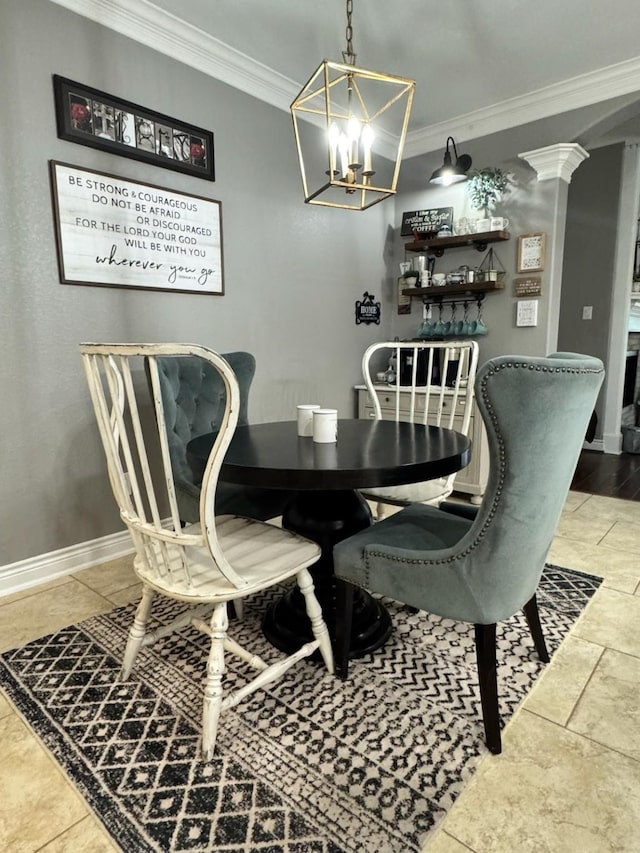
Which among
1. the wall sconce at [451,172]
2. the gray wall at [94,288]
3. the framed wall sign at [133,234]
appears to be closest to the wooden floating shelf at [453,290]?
the wall sconce at [451,172]

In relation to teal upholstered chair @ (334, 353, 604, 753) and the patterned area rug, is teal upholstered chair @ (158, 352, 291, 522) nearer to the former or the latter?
the patterned area rug

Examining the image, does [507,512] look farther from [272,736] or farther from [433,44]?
[433,44]

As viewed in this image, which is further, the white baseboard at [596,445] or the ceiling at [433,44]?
the white baseboard at [596,445]

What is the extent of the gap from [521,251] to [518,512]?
2729 millimetres

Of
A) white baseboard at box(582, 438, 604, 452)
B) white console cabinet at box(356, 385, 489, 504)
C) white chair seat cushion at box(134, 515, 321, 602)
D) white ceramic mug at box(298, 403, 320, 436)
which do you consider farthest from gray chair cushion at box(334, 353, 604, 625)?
white baseboard at box(582, 438, 604, 452)

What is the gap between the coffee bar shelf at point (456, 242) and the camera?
3283 mm

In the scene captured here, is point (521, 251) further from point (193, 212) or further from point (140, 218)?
point (140, 218)

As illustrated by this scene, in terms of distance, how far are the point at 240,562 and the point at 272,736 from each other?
1.53 ft

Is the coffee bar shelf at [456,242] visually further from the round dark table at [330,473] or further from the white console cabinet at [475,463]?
the round dark table at [330,473]

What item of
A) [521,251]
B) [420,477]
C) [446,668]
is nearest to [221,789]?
[446,668]

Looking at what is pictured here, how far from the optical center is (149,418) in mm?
2547

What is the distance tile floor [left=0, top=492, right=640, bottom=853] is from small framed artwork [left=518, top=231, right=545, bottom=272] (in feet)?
7.34

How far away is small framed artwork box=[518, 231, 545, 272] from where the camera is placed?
10.5 feet

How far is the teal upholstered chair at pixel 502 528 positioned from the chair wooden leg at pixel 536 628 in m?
0.29
